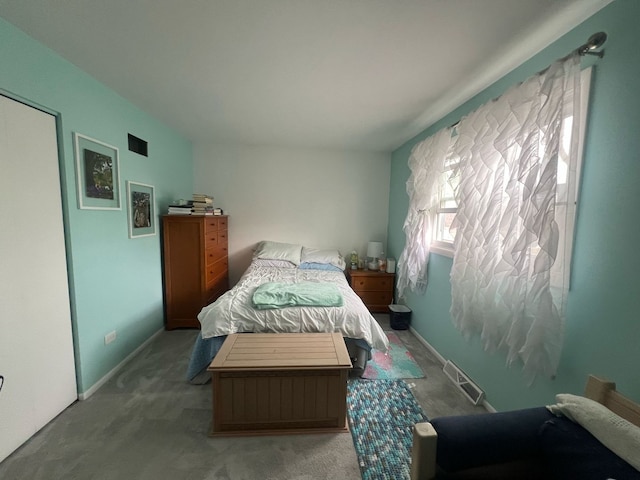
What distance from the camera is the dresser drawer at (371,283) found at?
138 inches

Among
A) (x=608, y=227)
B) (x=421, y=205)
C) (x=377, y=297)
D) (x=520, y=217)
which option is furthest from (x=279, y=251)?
(x=608, y=227)

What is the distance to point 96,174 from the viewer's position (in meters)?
1.92

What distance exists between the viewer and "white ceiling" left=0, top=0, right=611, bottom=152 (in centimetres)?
122

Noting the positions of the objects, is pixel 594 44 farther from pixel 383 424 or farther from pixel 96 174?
pixel 96 174

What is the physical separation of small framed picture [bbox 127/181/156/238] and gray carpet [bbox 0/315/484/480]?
135cm

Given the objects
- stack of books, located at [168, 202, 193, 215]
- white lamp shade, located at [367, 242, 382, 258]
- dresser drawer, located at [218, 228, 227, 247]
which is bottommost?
white lamp shade, located at [367, 242, 382, 258]

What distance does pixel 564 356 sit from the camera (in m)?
1.30

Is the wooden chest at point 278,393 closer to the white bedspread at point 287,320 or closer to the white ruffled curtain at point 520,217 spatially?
the white bedspread at point 287,320

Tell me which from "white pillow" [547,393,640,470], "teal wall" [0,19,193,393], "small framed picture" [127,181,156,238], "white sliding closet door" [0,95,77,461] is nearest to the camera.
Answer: "white pillow" [547,393,640,470]

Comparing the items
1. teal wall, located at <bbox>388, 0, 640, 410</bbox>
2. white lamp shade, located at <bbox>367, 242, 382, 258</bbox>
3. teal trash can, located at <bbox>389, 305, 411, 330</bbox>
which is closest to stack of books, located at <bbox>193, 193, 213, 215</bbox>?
white lamp shade, located at <bbox>367, 242, 382, 258</bbox>

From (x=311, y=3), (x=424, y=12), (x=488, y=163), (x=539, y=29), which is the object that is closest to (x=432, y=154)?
(x=488, y=163)

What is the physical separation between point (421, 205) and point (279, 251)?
77.5 inches

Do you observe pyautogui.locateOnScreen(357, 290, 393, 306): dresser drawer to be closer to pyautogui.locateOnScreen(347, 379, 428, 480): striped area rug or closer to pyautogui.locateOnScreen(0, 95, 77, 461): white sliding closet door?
pyautogui.locateOnScreen(347, 379, 428, 480): striped area rug

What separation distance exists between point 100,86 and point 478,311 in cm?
329
